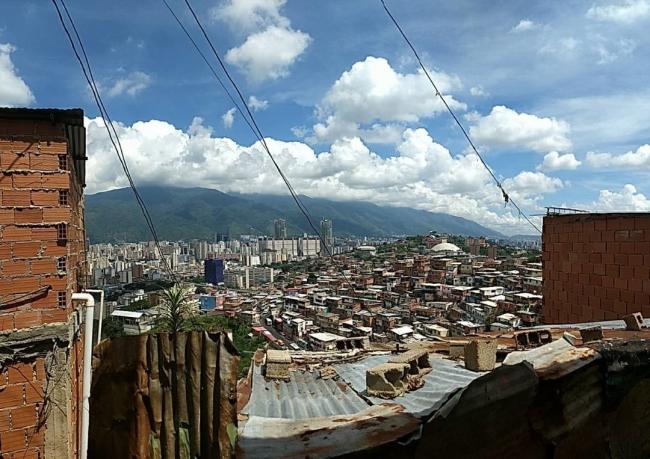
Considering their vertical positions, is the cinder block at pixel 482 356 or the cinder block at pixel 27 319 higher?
Answer: the cinder block at pixel 27 319

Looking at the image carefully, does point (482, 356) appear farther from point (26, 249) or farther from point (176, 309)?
point (176, 309)

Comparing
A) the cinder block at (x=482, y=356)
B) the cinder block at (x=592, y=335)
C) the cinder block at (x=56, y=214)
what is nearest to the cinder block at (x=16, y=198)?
the cinder block at (x=56, y=214)

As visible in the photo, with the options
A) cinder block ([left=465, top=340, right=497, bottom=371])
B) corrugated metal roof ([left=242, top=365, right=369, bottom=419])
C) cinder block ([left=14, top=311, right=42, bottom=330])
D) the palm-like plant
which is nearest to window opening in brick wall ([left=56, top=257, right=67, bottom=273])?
cinder block ([left=14, top=311, right=42, bottom=330])

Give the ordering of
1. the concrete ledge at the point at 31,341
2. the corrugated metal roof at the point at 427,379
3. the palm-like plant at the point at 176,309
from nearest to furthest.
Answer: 1. the corrugated metal roof at the point at 427,379
2. the concrete ledge at the point at 31,341
3. the palm-like plant at the point at 176,309

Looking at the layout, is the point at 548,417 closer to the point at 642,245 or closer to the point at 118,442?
the point at 118,442

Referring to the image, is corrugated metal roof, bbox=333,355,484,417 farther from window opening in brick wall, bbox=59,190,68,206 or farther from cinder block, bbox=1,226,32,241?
cinder block, bbox=1,226,32,241

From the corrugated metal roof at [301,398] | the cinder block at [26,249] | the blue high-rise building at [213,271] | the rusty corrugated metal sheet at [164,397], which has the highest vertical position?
the cinder block at [26,249]

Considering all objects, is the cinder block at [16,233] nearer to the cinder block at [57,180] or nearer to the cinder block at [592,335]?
the cinder block at [57,180]
